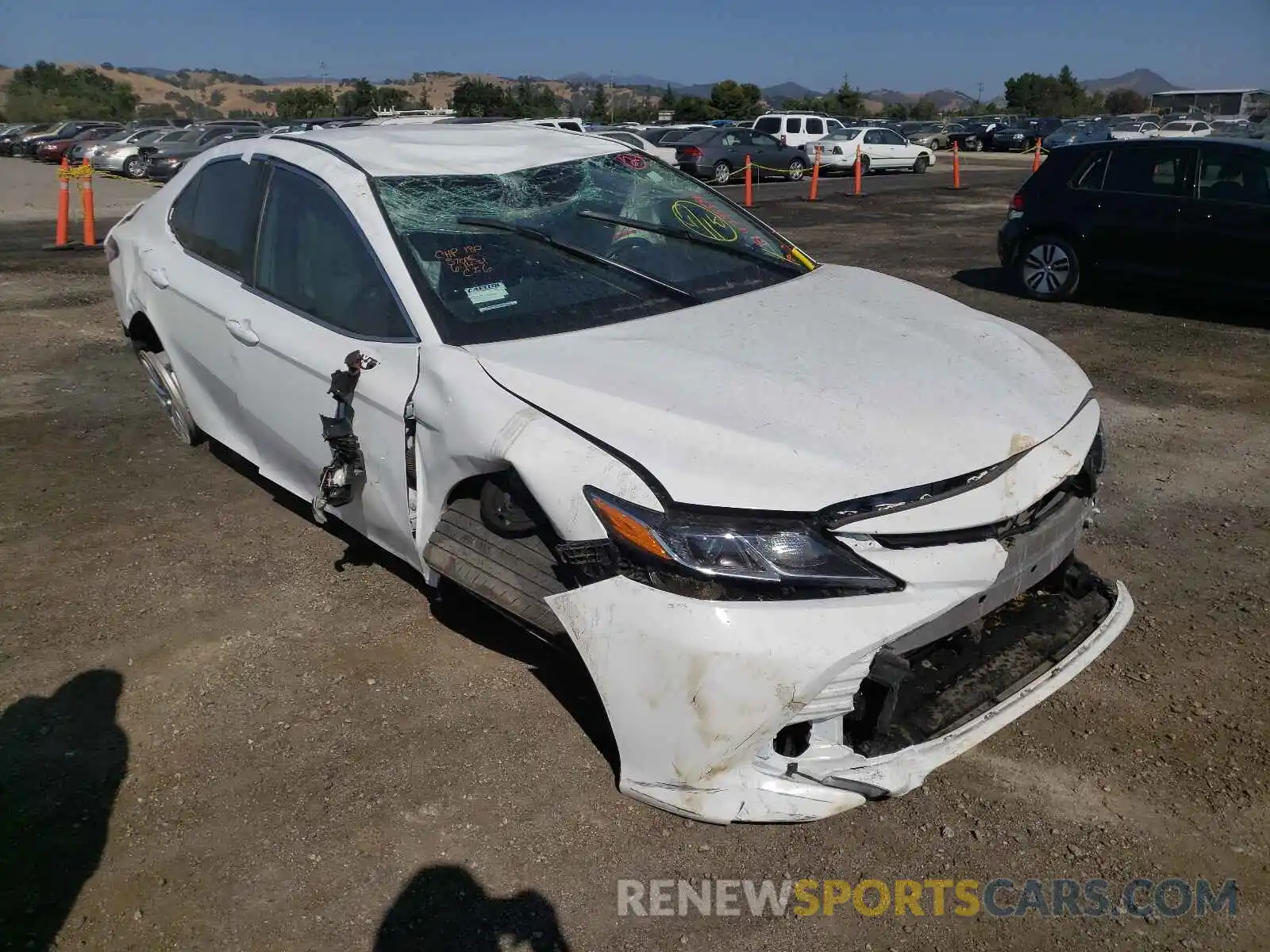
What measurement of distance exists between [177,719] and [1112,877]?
109 inches

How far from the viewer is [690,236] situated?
4023 mm

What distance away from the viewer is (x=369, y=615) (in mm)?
3908

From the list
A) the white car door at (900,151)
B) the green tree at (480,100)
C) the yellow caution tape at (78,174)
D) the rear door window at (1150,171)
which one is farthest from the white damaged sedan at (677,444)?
the green tree at (480,100)

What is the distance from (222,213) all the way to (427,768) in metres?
2.72

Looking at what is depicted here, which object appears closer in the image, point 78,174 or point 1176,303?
point 1176,303

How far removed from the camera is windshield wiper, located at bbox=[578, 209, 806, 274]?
12.7ft

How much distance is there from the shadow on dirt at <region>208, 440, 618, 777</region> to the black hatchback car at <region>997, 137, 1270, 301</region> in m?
7.36

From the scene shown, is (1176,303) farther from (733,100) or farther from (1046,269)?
(733,100)

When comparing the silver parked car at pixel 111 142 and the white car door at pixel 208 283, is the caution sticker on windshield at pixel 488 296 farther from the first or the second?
the silver parked car at pixel 111 142

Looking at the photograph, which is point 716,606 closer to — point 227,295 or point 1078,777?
point 1078,777

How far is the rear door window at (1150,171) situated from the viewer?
8.79 meters

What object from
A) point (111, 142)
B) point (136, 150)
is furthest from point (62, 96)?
point (136, 150)

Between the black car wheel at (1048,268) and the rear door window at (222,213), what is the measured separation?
7.56 metres

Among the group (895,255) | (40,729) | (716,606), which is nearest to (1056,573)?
(716,606)
